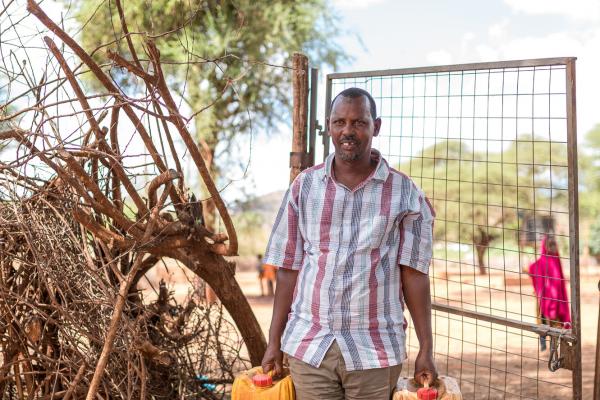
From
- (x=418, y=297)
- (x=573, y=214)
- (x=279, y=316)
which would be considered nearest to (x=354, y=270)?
(x=418, y=297)

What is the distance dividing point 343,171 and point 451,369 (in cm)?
604

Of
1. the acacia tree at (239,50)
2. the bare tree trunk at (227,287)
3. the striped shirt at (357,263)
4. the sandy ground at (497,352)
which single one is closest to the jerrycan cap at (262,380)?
the striped shirt at (357,263)

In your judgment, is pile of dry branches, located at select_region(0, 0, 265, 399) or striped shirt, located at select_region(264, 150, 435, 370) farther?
pile of dry branches, located at select_region(0, 0, 265, 399)

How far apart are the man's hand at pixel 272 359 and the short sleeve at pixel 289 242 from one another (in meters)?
0.32

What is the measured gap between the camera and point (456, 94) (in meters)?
4.19

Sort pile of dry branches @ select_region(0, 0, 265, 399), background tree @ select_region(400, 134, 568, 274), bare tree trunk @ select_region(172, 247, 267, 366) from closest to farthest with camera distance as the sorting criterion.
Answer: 1. pile of dry branches @ select_region(0, 0, 265, 399)
2. background tree @ select_region(400, 134, 568, 274)
3. bare tree trunk @ select_region(172, 247, 267, 366)

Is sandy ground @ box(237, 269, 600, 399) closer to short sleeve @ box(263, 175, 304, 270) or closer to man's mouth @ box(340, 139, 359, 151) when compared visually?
short sleeve @ box(263, 175, 304, 270)

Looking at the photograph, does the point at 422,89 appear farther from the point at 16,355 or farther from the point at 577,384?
the point at 16,355

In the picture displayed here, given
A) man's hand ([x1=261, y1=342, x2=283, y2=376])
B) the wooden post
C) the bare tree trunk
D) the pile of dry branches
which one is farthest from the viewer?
the wooden post

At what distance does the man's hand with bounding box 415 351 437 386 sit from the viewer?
2.91m

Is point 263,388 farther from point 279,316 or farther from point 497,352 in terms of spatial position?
point 497,352

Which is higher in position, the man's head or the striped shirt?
the man's head

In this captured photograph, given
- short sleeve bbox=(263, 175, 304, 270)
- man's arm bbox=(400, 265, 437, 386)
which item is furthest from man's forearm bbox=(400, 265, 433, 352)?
short sleeve bbox=(263, 175, 304, 270)

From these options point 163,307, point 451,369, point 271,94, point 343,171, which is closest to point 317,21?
point 271,94
